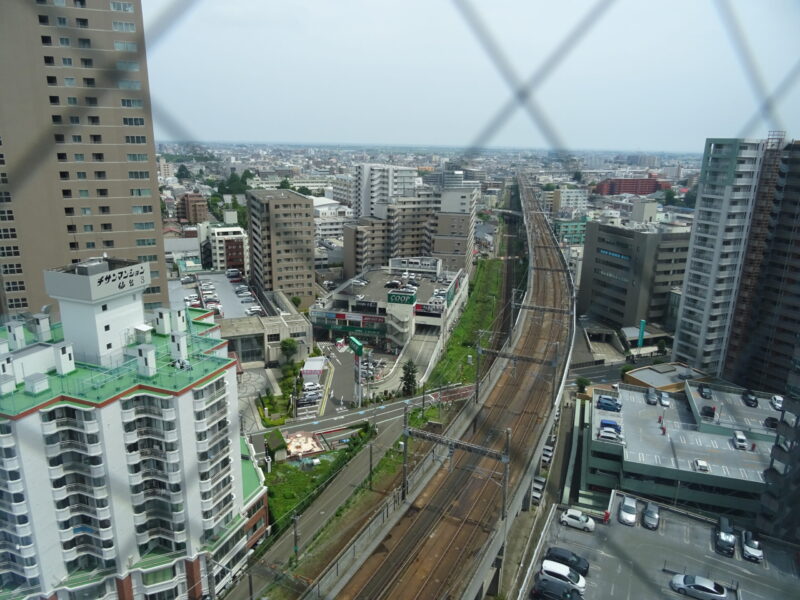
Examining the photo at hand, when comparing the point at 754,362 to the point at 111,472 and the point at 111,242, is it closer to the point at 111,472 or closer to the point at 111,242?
the point at 111,472

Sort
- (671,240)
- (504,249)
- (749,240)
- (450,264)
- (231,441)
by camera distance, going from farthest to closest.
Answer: (504,249) < (450,264) < (671,240) < (749,240) < (231,441)

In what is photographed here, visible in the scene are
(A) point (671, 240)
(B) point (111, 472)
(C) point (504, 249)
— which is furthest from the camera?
(C) point (504, 249)

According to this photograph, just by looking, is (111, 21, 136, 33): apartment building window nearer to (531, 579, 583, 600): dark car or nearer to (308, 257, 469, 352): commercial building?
(308, 257, 469, 352): commercial building

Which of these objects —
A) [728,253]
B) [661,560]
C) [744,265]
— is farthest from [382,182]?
[661,560]

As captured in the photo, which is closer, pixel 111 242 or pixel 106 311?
pixel 106 311

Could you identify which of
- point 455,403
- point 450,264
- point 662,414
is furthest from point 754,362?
point 450,264

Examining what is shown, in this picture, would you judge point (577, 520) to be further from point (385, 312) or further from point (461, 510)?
point (385, 312)

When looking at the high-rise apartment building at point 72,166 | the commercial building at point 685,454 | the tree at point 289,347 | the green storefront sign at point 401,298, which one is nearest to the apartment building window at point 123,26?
the high-rise apartment building at point 72,166

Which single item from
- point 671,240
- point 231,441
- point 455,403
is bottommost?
point 455,403
